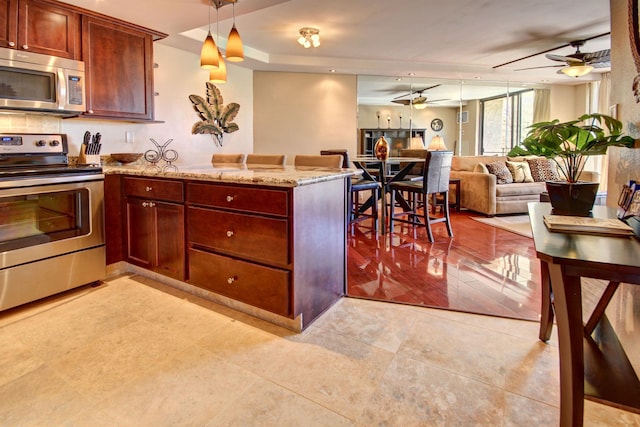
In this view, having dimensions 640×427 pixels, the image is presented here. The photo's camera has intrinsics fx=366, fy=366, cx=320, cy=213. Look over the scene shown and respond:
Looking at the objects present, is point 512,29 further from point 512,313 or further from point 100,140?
point 100,140

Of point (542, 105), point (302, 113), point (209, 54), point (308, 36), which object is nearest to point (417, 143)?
point (542, 105)

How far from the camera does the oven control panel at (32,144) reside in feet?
8.06

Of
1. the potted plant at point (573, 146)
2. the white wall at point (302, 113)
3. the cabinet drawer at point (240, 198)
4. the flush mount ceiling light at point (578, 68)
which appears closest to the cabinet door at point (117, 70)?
the cabinet drawer at point (240, 198)

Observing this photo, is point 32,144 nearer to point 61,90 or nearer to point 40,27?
point 61,90

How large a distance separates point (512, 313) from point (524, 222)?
338cm

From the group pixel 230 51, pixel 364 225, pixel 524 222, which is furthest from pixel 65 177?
pixel 524 222

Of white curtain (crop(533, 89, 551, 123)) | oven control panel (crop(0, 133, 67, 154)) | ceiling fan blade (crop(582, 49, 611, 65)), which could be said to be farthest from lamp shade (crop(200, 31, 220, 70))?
white curtain (crop(533, 89, 551, 123))

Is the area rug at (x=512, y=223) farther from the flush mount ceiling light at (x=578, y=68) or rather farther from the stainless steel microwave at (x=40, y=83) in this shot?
the stainless steel microwave at (x=40, y=83)

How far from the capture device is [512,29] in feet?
14.7

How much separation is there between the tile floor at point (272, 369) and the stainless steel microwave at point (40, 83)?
1419mm

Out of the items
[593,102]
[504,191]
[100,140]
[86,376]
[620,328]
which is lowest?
[86,376]

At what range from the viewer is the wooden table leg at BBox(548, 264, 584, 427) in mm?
1061

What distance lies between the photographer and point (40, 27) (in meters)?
2.66

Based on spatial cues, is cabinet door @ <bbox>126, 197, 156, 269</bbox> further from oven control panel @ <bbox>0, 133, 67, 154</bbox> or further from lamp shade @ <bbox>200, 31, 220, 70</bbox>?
lamp shade @ <bbox>200, 31, 220, 70</bbox>
